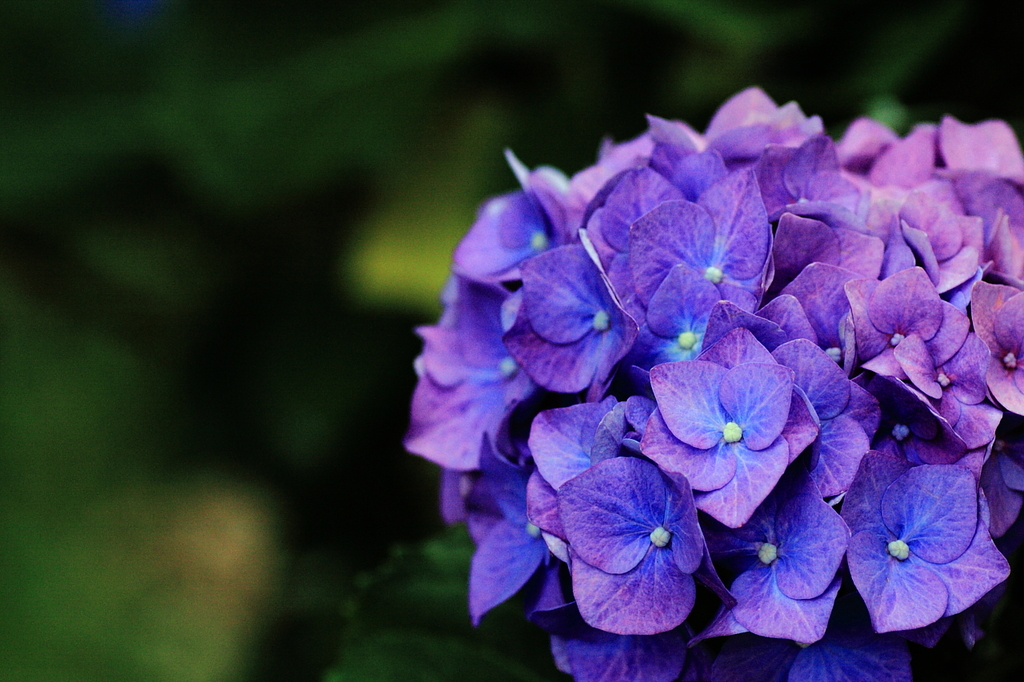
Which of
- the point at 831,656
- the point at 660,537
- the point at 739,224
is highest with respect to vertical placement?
the point at 739,224

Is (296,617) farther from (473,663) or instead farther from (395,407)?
(473,663)

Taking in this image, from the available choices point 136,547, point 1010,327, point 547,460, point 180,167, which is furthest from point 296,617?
point 1010,327

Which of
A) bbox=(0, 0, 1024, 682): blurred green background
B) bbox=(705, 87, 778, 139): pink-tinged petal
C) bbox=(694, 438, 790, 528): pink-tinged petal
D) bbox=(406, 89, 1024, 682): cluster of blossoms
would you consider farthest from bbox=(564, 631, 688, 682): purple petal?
bbox=(0, 0, 1024, 682): blurred green background

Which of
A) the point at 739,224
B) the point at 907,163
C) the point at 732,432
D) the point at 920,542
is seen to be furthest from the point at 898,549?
the point at 907,163

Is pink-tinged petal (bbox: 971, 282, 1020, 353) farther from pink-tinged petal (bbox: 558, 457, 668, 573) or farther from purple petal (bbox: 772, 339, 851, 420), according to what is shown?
pink-tinged petal (bbox: 558, 457, 668, 573)

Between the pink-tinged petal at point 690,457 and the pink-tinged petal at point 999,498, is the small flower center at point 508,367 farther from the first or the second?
the pink-tinged petal at point 999,498

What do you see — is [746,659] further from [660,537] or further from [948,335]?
[948,335]
